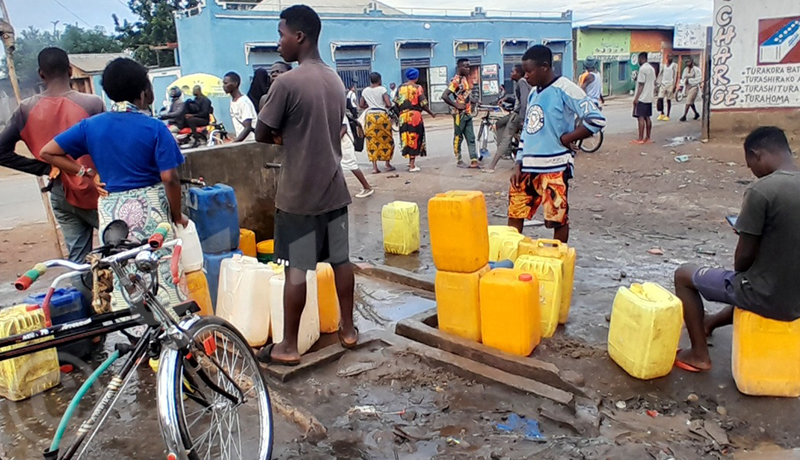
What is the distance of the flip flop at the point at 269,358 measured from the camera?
3705 mm

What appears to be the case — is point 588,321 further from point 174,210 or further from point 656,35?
point 656,35

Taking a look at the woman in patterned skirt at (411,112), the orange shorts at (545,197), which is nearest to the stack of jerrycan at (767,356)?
the orange shorts at (545,197)

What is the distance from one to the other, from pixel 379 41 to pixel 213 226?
78.8ft

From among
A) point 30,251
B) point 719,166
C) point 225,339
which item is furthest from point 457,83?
point 225,339

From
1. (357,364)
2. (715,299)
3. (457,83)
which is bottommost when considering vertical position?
(357,364)

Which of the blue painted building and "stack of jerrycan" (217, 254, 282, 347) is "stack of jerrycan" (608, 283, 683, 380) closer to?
"stack of jerrycan" (217, 254, 282, 347)

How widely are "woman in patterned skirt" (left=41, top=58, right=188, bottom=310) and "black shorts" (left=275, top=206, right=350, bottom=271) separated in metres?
0.63

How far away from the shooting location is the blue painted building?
23.0 metres

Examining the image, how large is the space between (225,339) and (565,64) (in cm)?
3431

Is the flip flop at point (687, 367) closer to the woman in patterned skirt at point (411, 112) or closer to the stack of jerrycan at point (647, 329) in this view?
the stack of jerrycan at point (647, 329)

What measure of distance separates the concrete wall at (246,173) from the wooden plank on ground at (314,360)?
7.19ft

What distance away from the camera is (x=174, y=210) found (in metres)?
3.52

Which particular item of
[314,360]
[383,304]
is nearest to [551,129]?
[383,304]

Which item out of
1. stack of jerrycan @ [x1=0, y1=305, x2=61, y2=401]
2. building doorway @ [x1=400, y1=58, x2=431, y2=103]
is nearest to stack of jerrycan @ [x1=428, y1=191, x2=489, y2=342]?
stack of jerrycan @ [x1=0, y1=305, x2=61, y2=401]
